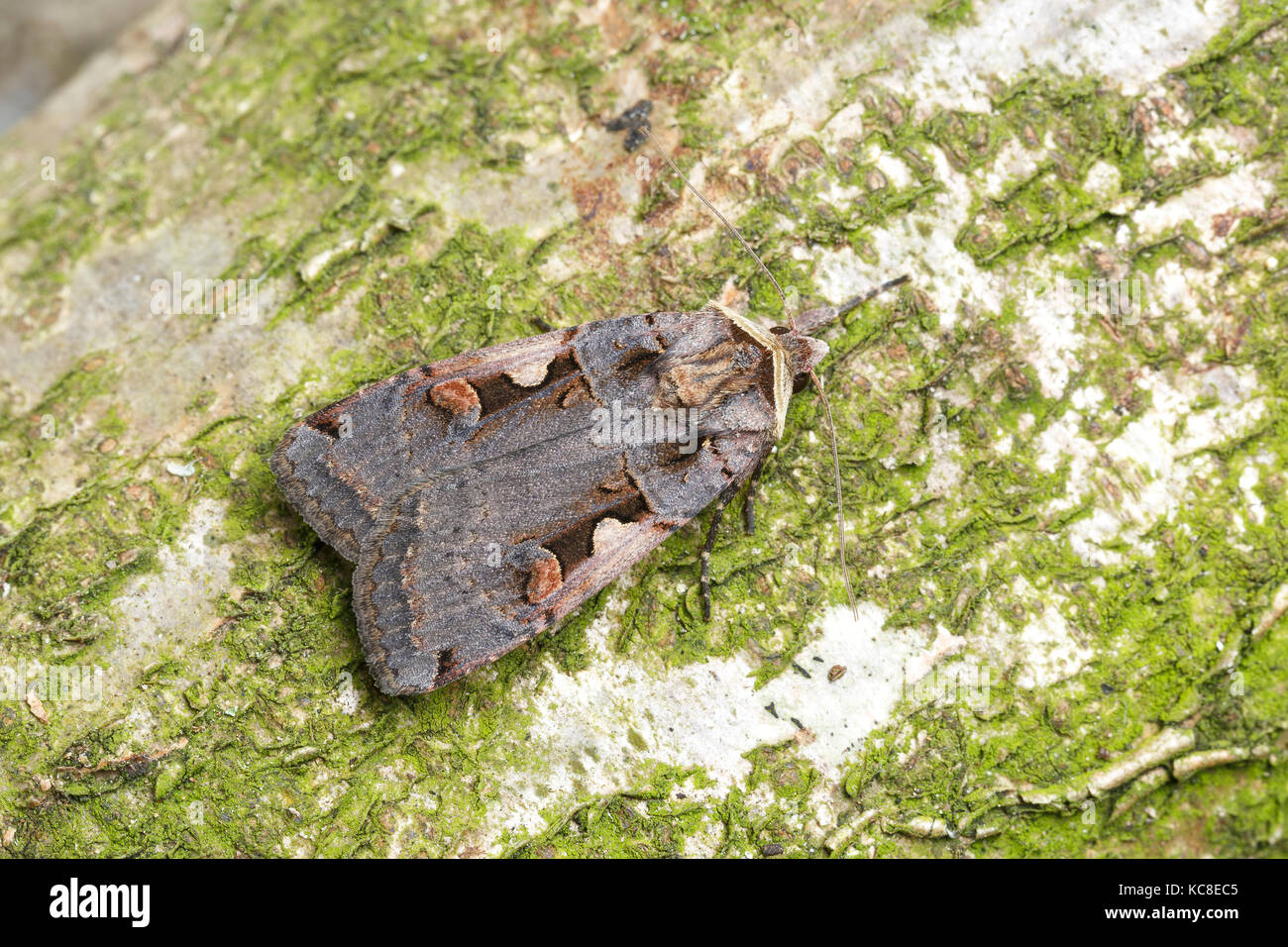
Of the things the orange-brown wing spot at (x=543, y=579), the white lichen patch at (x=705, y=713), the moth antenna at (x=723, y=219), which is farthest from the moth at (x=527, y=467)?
the white lichen patch at (x=705, y=713)

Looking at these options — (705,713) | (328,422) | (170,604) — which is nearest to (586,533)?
(705,713)

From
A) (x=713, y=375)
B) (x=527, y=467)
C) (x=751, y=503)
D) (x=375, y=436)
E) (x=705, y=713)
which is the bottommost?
(x=705, y=713)

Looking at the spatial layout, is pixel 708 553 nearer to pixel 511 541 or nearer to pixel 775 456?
pixel 775 456

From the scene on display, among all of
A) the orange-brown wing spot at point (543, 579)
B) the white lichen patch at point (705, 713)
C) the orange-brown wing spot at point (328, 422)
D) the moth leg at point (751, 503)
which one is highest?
the orange-brown wing spot at point (328, 422)

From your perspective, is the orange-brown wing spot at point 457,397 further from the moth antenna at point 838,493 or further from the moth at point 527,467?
the moth antenna at point 838,493

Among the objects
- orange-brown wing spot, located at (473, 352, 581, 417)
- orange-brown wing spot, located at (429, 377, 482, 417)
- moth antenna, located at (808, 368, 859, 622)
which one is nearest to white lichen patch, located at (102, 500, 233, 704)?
orange-brown wing spot, located at (429, 377, 482, 417)

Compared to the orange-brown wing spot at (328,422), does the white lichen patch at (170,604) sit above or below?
below
